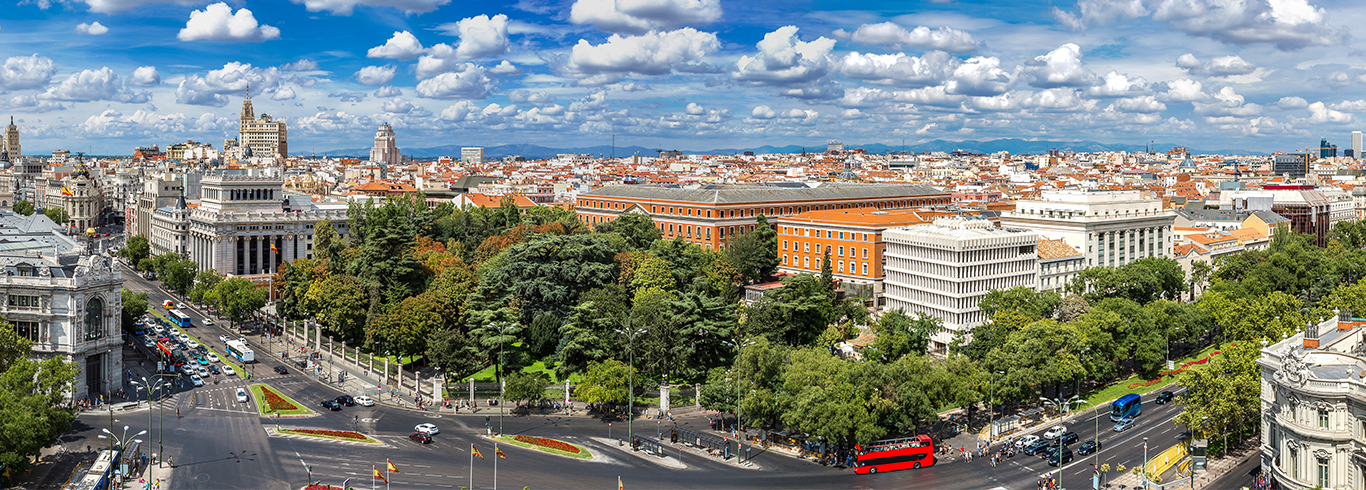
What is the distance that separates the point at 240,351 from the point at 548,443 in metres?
40.6

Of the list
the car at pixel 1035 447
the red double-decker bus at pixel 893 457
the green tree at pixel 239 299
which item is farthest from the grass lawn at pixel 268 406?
the car at pixel 1035 447

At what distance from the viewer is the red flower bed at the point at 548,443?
67125mm

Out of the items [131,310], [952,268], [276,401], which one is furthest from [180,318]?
[952,268]

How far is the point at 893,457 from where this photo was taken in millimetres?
63625

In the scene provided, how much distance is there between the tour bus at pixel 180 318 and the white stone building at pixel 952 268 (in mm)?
70263

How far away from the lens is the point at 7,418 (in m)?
57.3

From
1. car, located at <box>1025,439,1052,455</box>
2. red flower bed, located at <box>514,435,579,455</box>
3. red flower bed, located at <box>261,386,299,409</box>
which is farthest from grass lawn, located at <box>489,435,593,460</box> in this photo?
car, located at <box>1025,439,1052,455</box>

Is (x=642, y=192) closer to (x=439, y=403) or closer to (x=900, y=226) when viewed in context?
(x=900, y=226)

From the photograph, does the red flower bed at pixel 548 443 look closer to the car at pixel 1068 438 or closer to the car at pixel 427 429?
the car at pixel 427 429

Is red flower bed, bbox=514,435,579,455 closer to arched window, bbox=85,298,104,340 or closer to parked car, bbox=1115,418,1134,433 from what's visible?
arched window, bbox=85,298,104,340

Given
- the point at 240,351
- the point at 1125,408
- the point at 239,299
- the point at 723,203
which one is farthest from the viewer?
the point at 723,203

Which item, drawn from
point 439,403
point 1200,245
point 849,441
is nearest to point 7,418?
point 439,403

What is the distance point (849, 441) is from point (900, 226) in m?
51.9

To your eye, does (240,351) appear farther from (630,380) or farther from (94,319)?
(630,380)
